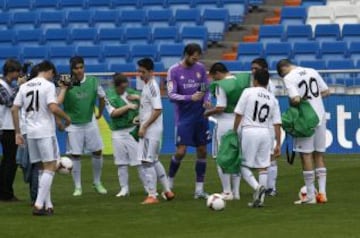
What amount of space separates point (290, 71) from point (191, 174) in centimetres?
631

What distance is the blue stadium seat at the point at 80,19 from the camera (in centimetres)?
3438

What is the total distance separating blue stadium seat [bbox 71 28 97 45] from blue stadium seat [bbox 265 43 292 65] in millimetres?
5874

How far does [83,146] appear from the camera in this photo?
60.8 ft

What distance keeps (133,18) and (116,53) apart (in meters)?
2.19

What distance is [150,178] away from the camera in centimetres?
1680

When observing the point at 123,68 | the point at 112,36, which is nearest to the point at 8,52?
the point at 112,36

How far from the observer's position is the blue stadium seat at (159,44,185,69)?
1222 inches

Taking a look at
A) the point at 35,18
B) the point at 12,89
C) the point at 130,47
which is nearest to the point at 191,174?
the point at 12,89

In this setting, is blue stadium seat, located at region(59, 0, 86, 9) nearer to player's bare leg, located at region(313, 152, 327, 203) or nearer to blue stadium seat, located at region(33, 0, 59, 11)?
blue stadium seat, located at region(33, 0, 59, 11)

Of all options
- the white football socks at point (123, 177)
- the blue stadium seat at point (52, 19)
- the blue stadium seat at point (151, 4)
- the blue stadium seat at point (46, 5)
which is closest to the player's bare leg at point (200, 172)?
the white football socks at point (123, 177)

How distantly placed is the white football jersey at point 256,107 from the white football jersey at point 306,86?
392mm

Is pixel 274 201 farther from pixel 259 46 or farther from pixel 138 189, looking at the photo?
pixel 259 46

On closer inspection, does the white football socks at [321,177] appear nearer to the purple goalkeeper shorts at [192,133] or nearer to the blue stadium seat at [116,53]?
the purple goalkeeper shorts at [192,133]

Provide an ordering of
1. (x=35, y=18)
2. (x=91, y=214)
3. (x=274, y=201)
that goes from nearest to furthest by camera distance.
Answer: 1. (x=91, y=214)
2. (x=274, y=201)
3. (x=35, y=18)
